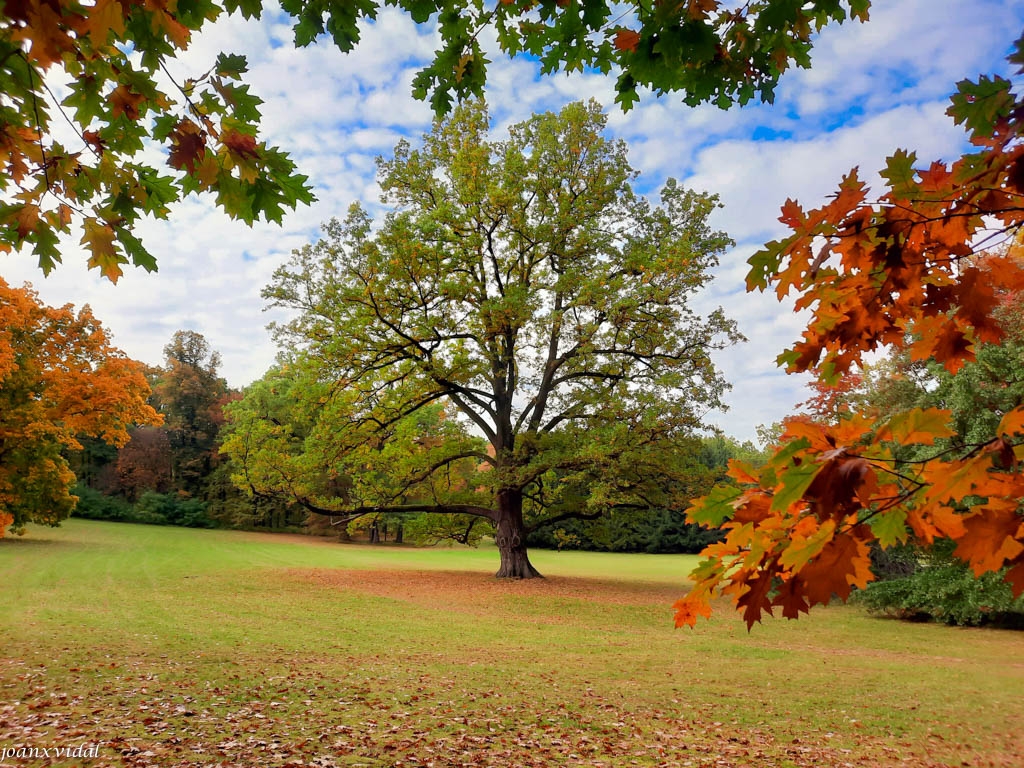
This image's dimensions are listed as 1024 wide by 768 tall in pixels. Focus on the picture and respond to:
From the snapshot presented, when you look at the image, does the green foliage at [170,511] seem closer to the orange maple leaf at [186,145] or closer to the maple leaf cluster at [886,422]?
the orange maple leaf at [186,145]

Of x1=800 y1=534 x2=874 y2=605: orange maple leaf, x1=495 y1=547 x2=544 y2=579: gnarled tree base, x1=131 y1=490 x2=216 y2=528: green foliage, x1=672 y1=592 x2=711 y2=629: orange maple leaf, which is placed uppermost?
x1=800 y1=534 x2=874 y2=605: orange maple leaf

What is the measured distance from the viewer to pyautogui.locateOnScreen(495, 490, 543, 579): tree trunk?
1883 centimetres

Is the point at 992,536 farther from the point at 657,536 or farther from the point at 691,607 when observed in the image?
the point at 657,536

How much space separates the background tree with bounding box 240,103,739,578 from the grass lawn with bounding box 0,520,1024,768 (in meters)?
4.47

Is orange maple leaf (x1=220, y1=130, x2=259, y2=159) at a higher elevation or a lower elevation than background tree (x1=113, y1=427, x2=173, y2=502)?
higher

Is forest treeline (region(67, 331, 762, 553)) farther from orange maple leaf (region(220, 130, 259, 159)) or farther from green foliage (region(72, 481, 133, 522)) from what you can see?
orange maple leaf (region(220, 130, 259, 159))

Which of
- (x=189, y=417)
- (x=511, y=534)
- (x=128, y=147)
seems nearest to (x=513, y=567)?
(x=511, y=534)

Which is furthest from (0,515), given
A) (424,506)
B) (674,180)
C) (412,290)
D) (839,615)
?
(839,615)

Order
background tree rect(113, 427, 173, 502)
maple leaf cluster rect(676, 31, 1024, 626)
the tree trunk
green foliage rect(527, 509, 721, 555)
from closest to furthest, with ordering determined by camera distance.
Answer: maple leaf cluster rect(676, 31, 1024, 626) → the tree trunk → green foliage rect(527, 509, 721, 555) → background tree rect(113, 427, 173, 502)

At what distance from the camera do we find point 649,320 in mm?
16531

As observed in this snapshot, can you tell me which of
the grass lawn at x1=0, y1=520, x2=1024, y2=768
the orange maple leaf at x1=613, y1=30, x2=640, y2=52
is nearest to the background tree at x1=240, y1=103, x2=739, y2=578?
the grass lawn at x1=0, y1=520, x2=1024, y2=768

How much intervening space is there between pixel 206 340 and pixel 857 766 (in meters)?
54.0

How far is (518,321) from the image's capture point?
1652cm

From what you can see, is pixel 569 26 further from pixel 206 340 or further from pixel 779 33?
pixel 206 340
